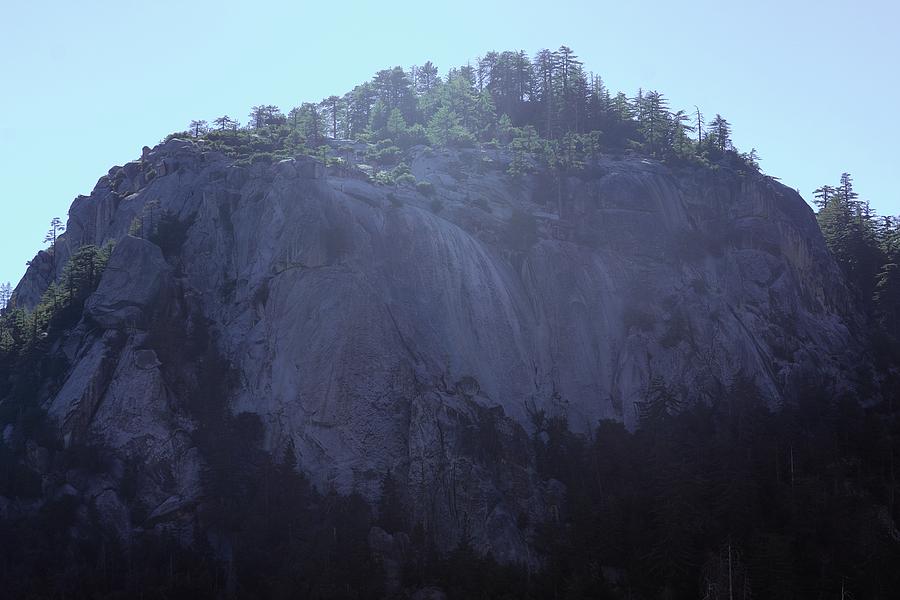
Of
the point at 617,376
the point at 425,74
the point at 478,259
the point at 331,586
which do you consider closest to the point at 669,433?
the point at 617,376

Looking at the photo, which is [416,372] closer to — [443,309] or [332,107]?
[443,309]

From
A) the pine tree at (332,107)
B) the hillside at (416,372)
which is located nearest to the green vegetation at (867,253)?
the hillside at (416,372)

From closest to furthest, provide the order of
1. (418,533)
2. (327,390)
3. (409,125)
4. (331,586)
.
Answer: (331,586), (418,533), (327,390), (409,125)

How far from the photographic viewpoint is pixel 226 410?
97.9 metres

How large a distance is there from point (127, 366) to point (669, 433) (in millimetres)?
45500

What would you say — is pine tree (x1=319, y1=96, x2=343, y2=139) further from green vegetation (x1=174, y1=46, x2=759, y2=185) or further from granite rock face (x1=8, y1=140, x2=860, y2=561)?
granite rock face (x1=8, y1=140, x2=860, y2=561)

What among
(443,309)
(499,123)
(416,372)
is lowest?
(416,372)

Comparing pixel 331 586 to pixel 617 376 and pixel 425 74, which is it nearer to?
pixel 617 376

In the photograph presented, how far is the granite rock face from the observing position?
3711 inches

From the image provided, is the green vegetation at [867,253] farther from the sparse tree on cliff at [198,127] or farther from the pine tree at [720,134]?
the sparse tree on cliff at [198,127]

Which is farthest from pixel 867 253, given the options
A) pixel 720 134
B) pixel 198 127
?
pixel 198 127

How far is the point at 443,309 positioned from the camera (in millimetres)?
103688

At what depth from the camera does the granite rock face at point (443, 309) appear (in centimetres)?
9425

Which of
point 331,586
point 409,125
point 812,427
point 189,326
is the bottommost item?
point 331,586
